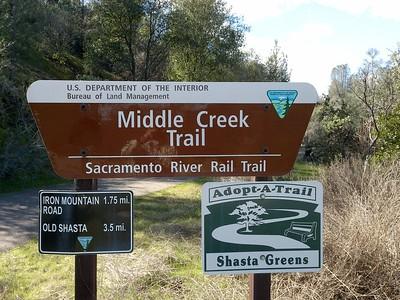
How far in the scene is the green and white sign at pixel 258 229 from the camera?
3168 mm

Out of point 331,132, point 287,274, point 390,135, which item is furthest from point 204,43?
point 287,274

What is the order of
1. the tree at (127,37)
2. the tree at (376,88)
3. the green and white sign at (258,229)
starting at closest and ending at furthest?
1. the green and white sign at (258,229)
2. the tree at (376,88)
3. the tree at (127,37)

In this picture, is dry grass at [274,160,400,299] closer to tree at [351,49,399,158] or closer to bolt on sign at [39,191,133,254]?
bolt on sign at [39,191,133,254]

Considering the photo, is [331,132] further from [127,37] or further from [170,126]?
[170,126]

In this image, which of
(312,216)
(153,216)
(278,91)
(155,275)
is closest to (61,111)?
(278,91)

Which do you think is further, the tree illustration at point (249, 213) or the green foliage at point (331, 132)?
the green foliage at point (331, 132)

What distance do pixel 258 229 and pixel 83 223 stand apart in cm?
102

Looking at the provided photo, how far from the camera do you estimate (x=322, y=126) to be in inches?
Result: 936

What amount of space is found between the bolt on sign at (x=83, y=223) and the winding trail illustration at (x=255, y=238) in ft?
1.77

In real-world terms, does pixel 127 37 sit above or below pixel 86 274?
above

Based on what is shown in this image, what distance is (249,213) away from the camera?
318 centimetres

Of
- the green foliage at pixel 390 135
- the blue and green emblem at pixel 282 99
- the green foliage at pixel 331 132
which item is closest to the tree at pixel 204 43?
the green foliage at pixel 331 132

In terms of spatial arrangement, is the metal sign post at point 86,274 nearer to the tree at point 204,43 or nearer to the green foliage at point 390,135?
the green foliage at point 390,135

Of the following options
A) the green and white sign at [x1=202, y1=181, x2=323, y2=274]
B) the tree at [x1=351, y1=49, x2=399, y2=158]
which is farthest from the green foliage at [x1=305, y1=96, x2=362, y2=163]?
the green and white sign at [x1=202, y1=181, x2=323, y2=274]
